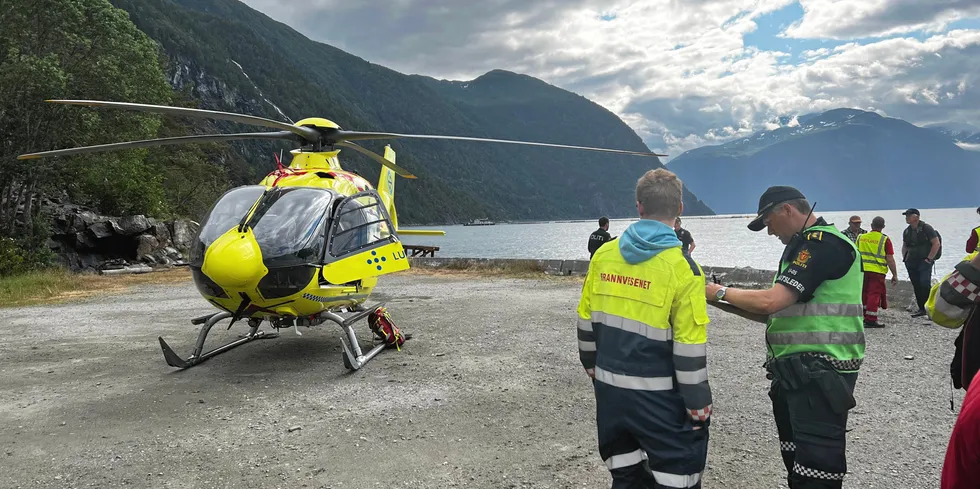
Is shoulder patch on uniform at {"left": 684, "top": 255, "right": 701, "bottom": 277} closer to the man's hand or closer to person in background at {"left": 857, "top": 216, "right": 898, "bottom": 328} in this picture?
the man's hand

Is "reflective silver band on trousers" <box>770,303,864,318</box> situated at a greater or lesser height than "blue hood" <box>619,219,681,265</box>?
lesser

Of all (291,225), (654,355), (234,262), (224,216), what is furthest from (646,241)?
(224,216)

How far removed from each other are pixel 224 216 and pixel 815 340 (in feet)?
18.7

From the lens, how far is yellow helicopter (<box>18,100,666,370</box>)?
5.27 m

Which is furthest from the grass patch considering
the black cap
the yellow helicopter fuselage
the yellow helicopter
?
the black cap

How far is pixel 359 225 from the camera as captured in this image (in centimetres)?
647

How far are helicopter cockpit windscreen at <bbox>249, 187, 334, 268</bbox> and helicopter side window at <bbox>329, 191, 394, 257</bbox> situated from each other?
193 millimetres

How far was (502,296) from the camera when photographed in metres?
11.9

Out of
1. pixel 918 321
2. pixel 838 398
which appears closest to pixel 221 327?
pixel 838 398

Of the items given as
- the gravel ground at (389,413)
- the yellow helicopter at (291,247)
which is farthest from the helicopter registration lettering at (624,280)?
the yellow helicopter at (291,247)

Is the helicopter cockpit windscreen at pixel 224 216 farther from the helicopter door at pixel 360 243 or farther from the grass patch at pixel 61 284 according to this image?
the grass patch at pixel 61 284

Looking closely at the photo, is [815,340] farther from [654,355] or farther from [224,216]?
[224,216]

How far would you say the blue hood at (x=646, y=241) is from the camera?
7.57 ft

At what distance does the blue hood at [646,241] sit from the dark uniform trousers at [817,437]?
966 millimetres
